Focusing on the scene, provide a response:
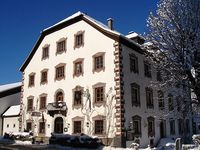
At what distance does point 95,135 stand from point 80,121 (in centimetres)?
242

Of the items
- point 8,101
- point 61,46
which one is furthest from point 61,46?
point 8,101

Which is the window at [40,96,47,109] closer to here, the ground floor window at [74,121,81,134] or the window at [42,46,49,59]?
the window at [42,46,49,59]

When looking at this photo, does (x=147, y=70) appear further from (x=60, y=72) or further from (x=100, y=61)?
(x=60, y=72)

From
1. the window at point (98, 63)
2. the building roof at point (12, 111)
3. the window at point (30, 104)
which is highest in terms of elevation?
the window at point (98, 63)

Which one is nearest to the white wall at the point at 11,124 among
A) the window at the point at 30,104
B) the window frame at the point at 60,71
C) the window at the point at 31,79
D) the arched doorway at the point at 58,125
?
the window at the point at 30,104

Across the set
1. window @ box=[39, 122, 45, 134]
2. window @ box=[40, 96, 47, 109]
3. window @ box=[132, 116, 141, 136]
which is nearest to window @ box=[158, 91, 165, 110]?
window @ box=[132, 116, 141, 136]

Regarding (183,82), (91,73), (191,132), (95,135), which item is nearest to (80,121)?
(95,135)

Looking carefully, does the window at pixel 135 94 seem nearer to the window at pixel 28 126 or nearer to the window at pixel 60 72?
the window at pixel 60 72

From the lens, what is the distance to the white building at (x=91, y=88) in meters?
25.6

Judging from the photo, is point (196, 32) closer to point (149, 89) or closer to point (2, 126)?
point (149, 89)

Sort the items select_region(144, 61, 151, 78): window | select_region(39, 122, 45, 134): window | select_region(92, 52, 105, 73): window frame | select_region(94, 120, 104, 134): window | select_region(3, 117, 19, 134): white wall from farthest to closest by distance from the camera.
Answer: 1. select_region(3, 117, 19, 134): white wall
2. select_region(39, 122, 45, 134): window
3. select_region(144, 61, 151, 78): window
4. select_region(92, 52, 105, 73): window frame
5. select_region(94, 120, 104, 134): window

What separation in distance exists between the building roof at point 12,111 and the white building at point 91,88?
3.05 meters

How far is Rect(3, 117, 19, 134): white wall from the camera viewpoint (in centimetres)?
3693

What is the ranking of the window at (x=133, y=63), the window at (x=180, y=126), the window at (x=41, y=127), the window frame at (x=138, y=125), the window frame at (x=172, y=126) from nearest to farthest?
the window frame at (x=138, y=125)
the window at (x=133, y=63)
the window at (x=41, y=127)
the window frame at (x=172, y=126)
the window at (x=180, y=126)
